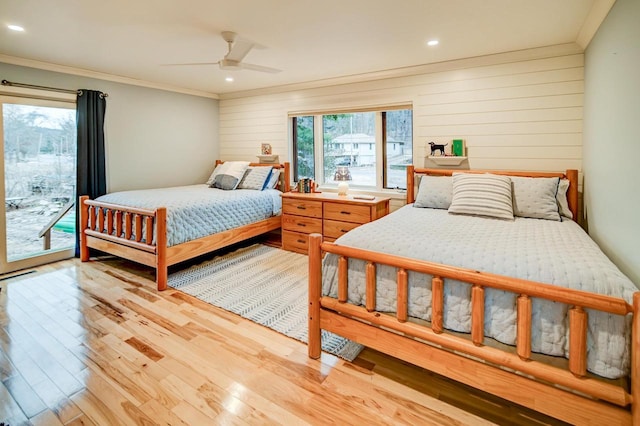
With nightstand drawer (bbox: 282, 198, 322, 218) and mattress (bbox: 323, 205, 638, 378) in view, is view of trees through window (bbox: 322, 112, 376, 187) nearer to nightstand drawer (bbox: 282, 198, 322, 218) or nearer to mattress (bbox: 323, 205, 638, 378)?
nightstand drawer (bbox: 282, 198, 322, 218)

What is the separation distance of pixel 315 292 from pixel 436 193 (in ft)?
5.92

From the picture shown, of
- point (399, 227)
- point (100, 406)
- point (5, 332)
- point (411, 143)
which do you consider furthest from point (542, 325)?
point (5, 332)

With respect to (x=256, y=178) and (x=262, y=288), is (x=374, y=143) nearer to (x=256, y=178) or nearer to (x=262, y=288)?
(x=256, y=178)

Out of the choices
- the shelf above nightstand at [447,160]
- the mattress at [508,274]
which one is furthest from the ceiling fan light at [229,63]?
the shelf above nightstand at [447,160]

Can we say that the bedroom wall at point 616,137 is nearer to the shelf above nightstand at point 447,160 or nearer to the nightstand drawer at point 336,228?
the shelf above nightstand at point 447,160

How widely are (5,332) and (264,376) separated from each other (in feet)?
6.25

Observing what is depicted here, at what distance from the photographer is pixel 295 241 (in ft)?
13.8

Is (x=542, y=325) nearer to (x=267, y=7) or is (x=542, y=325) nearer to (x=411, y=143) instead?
(x=267, y=7)

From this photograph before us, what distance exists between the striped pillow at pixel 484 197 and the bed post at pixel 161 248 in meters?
2.54

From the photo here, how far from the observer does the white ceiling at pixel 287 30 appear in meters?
2.26

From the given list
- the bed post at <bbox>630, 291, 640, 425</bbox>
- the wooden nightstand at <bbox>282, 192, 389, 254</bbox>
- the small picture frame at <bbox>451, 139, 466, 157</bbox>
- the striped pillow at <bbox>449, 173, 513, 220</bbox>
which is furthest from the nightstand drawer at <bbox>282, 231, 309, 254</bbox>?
the bed post at <bbox>630, 291, 640, 425</bbox>

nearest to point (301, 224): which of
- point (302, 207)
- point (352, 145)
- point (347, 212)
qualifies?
point (302, 207)

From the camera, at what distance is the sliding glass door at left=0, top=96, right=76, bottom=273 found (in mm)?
3479

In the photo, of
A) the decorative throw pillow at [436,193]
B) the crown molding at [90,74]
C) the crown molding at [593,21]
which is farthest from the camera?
the crown molding at [90,74]
